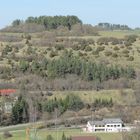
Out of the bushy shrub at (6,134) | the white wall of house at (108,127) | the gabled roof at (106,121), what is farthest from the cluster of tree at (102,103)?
the bushy shrub at (6,134)

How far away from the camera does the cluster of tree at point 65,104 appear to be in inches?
1401

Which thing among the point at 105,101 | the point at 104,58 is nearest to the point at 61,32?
the point at 104,58

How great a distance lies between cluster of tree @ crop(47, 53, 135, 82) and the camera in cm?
4236

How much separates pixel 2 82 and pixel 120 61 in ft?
36.6

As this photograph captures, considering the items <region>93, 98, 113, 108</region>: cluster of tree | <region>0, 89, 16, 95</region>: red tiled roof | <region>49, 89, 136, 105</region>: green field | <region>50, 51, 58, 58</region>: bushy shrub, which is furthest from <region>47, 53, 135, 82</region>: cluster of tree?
<region>93, 98, 113, 108</region>: cluster of tree

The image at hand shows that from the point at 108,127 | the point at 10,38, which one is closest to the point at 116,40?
the point at 10,38

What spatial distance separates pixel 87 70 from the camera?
139ft

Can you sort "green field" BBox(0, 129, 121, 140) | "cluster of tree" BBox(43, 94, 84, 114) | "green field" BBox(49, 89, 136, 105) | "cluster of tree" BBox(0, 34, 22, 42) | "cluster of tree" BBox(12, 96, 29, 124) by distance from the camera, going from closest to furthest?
"green field" BBox(0, 129, 121, 140)
"cluster of tree" BBox(12, 96, 29, 124)
"cluster of tree" BBox(43, 94, 84, 114)
"green field" BBox(49, 89, 136, 105)
"cluster of tree" BBox(0, 34, 22, 42)

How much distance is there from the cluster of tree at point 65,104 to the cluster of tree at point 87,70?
16.6 feet

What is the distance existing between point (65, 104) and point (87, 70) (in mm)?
6603

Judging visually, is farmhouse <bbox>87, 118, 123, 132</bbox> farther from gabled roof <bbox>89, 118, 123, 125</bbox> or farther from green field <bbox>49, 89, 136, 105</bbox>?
green field <bbox>49, 89, 136, 105</bbox>

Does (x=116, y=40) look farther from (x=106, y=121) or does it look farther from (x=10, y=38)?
(x=106, y=121)

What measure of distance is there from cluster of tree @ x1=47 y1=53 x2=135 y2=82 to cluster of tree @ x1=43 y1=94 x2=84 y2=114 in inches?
200

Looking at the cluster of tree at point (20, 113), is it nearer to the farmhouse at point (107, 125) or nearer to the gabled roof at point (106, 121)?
the farmhouse at point (107, 125)
